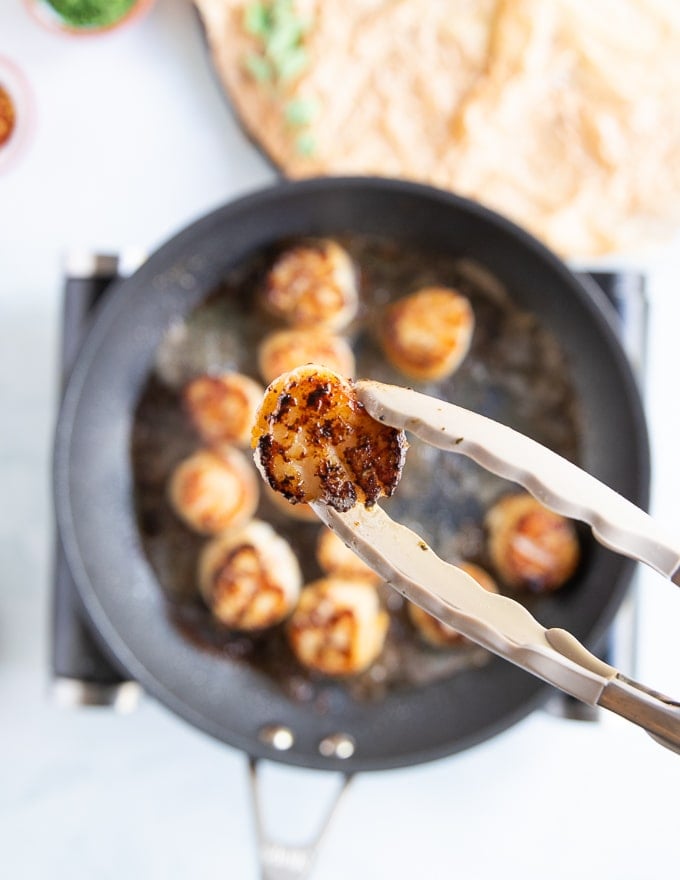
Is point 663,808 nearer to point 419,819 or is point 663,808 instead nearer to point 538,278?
point 419,819

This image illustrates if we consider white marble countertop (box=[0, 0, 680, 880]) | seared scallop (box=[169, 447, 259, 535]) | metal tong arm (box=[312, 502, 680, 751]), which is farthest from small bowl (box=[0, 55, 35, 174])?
metal tong arm (box=[312, 502, 680, 751])

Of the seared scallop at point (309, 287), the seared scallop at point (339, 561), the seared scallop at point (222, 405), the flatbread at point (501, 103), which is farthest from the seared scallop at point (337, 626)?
the flatbread at point (501, 103)

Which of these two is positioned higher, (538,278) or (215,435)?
(538,278)

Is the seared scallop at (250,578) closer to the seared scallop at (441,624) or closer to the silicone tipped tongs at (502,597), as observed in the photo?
the seared scallop at (441,624)

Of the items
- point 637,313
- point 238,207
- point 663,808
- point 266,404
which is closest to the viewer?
point 266,404

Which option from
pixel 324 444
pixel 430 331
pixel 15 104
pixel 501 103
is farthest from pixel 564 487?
pixel 15 104

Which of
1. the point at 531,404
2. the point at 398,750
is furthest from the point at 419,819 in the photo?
the point at 531,404
